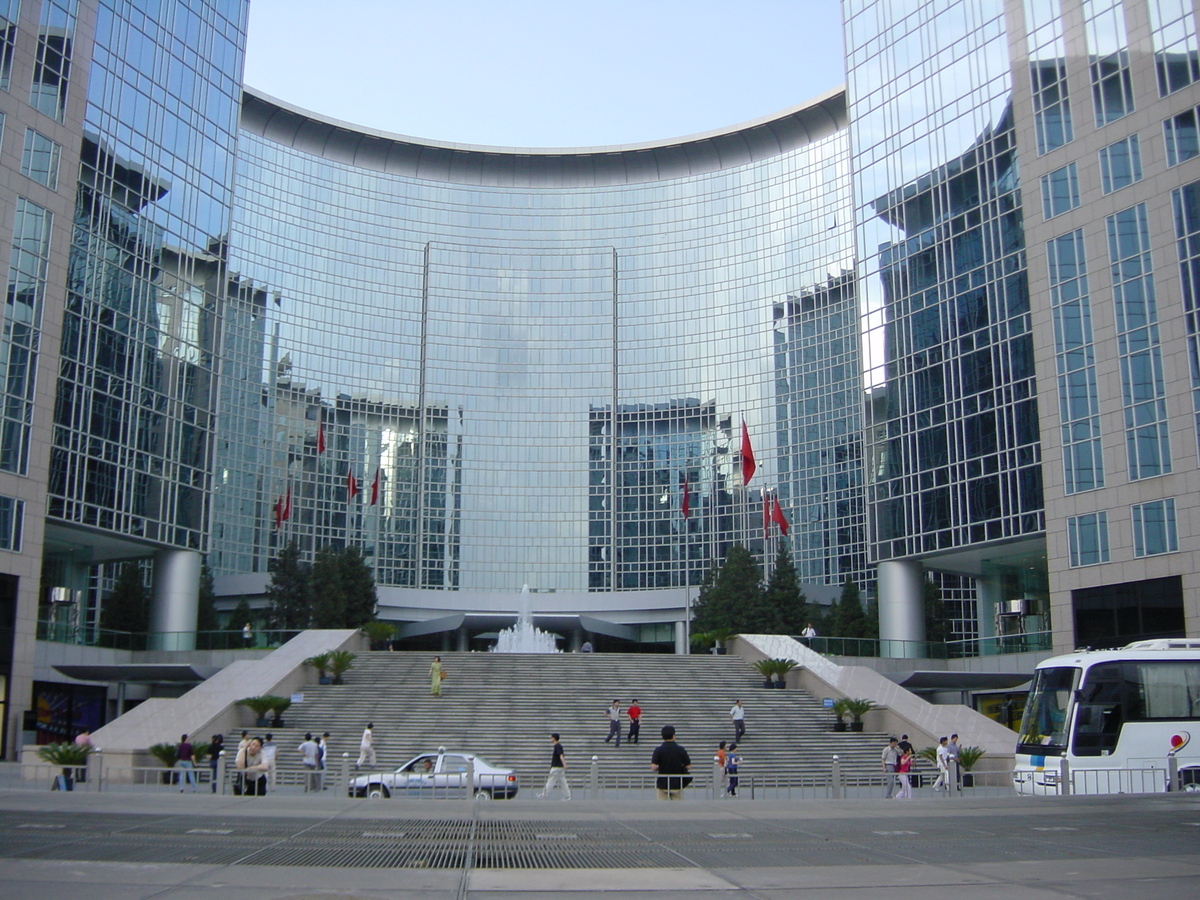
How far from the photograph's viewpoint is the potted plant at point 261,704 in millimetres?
37719

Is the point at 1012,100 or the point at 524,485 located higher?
the point at 1012,100

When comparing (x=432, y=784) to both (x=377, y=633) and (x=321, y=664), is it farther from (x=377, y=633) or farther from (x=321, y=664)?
(x=377, y=633)

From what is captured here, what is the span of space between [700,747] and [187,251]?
4354cm

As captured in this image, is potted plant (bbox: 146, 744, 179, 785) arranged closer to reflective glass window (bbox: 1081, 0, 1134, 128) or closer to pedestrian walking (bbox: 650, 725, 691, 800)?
pedestrian walking (bbox: 650, 725, 691, 800)

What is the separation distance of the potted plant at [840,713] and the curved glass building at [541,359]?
167ft

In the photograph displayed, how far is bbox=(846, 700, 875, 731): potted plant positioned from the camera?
38938 millimetres

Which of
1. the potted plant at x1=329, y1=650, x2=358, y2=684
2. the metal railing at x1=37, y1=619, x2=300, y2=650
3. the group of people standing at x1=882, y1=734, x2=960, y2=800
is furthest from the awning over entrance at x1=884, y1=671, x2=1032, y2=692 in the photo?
the metal railing at x1=37, y1=619, x2=300, y2=650

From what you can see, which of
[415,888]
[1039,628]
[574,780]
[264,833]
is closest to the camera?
[415,888]

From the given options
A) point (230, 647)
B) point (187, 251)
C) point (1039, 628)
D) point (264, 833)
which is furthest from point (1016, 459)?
point (264, 833)

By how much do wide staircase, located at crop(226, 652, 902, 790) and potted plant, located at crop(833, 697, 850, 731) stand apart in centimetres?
30

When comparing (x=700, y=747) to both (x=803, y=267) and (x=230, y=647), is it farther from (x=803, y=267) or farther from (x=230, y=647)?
(x=803, y=267)

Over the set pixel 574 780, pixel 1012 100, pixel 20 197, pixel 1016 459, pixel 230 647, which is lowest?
pixel 574 780

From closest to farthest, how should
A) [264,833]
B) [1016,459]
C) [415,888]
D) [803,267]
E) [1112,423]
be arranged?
[415,888], [264,833], [1112,423], [1016,459], [803,267]

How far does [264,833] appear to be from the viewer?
16.4 meters
